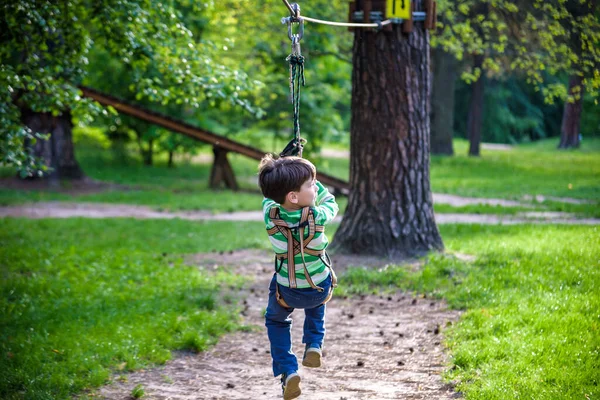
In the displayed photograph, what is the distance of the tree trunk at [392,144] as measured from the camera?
838cm

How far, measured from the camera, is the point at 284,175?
13.3ft

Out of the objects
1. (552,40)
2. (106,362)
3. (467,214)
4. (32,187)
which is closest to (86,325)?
(106,362)

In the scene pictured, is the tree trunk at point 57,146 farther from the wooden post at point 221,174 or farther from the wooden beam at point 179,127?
the wooden post at point 221,174

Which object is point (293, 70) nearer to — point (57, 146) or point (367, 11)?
point (367, 11)

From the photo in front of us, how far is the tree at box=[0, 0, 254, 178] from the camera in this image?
7.33 metres

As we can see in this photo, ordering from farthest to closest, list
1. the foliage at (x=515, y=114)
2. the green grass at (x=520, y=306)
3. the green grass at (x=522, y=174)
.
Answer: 1. the foliage at (x=515, y=114)
2. the green grass at (x=522, y=174)
3. the green grass at (x=520, y=306)

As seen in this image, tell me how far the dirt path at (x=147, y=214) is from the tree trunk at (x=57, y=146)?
11.6ft

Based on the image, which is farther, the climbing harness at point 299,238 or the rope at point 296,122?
the rope at point 296,122

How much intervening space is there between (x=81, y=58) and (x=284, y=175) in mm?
5263

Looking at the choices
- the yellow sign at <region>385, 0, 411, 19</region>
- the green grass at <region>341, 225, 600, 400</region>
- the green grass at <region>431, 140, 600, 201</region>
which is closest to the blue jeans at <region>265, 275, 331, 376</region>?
the green grass at <region>341, 225, 600, 400</region>

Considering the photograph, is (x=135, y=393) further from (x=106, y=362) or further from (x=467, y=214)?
(x=467, y=214)

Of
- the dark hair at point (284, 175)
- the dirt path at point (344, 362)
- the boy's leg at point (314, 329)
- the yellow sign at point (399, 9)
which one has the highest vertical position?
the yellow sign at point (399, 9)

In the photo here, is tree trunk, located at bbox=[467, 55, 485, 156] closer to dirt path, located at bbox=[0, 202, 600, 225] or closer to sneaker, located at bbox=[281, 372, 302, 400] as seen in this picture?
dirt path, located at bbox=[0, 202, 600, 225]


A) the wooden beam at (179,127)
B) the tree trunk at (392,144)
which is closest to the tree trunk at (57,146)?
the wooden beam at (179,127)
